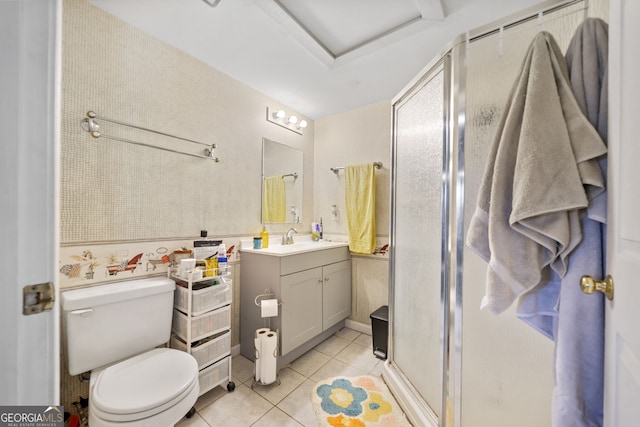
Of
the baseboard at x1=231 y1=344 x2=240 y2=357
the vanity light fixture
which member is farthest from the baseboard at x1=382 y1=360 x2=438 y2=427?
the vanity light fixture

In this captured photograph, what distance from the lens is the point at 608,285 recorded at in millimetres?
515

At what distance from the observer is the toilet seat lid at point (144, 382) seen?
3.01 ft

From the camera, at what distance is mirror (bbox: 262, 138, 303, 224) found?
2.22 meters

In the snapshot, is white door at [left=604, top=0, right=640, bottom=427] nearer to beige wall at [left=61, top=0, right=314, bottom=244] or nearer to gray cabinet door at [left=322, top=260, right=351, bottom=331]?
gray cabinet door at [left=322, top=260, right=351, bottom=331]

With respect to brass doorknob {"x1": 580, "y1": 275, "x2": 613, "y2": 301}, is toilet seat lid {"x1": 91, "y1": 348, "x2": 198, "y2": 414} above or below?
below

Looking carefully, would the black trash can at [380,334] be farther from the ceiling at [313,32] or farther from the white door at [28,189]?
the ceiling at [313,32]

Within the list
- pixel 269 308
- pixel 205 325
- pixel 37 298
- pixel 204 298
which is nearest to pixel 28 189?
pixel 37 298

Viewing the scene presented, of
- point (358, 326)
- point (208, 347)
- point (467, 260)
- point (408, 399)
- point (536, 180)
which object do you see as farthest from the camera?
point (358, 326)

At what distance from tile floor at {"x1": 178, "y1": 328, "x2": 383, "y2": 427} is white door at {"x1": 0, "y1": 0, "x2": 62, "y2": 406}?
109cm

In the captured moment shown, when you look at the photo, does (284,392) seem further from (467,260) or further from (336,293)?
(467,260)

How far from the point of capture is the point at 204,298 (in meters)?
1.44

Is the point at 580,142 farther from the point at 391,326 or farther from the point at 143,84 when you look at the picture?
the point at 143,84

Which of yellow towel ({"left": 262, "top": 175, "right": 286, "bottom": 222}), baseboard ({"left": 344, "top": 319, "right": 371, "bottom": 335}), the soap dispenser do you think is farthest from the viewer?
baseboard ({"left": 344, "top": 319, "right": 371, "bottom": 335})

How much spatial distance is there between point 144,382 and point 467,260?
1501 millimetres
